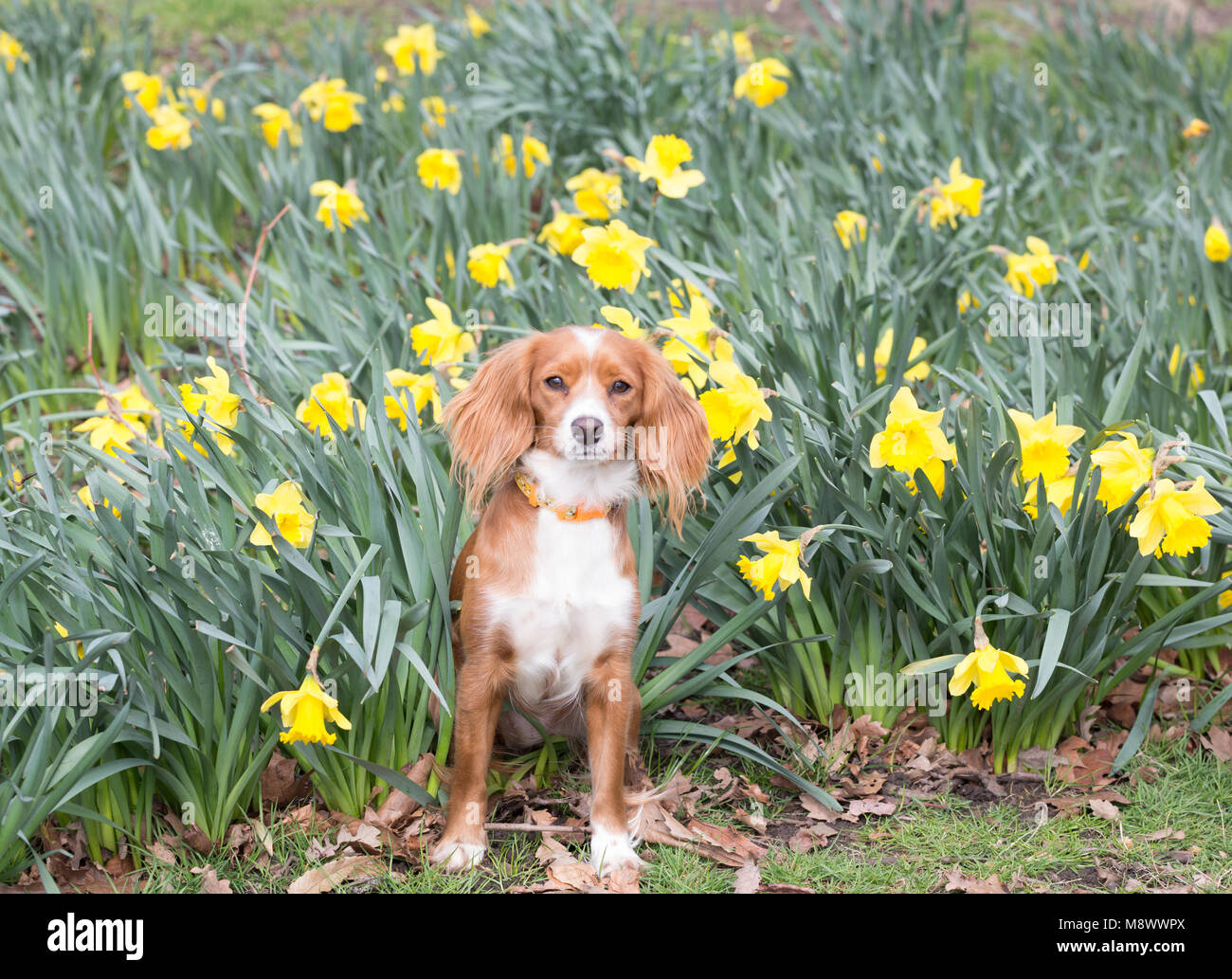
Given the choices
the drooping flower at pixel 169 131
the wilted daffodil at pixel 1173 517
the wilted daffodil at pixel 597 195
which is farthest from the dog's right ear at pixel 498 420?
the drooping flower at pixel 169 131

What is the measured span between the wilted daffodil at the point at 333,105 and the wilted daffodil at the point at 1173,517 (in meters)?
3.39

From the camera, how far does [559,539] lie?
244 cm

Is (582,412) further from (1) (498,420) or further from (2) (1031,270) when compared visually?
(2) (1031,270)

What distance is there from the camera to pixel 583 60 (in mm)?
5578

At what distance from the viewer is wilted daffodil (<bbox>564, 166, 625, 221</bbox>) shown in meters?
3.90

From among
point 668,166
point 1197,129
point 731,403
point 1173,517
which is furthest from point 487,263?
point 1197,129

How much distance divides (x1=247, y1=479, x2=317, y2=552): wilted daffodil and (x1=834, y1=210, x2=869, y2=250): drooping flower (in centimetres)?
213

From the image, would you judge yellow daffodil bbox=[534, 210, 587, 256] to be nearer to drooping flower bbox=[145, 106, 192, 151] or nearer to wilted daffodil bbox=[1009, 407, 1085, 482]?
wilted daffodil bbox=[1009, 407, 1085, 482]

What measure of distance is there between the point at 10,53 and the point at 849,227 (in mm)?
3875

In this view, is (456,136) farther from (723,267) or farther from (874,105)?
(874,105)

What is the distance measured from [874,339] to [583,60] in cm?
288

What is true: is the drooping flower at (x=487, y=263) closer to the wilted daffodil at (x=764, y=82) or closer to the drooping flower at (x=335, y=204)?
the drooping flower at (x=335, y=204)

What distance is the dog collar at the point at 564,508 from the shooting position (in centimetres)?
245

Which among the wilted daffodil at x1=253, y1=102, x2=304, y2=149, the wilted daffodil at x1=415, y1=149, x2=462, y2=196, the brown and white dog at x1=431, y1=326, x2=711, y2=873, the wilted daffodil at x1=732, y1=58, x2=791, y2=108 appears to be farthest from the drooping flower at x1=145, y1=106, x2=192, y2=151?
the brown and white dog at x1=431, y1=326, x2=711, y2=873
